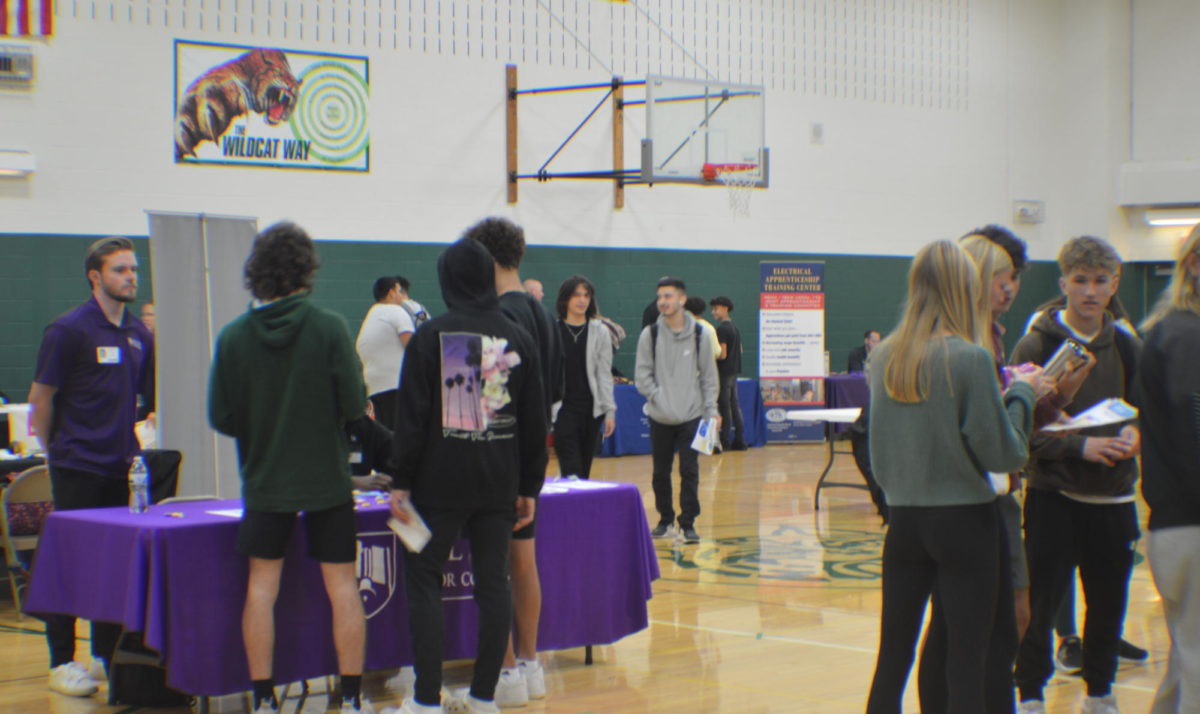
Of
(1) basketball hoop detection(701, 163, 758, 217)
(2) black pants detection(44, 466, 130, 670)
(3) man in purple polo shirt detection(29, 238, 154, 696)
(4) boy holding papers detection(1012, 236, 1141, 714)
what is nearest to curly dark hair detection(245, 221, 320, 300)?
(3) man in purple polo shirt detection(29, 238, 154, 696)

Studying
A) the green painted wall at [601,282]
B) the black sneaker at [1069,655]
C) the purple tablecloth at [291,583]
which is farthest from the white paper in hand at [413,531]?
the green painted wall at [601,282]

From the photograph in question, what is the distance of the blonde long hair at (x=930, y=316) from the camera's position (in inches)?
111

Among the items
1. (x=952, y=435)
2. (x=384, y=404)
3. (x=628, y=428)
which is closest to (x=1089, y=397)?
(x=952, y=435)

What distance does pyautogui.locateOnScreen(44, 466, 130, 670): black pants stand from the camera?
4.20m

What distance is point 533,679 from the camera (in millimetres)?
4199

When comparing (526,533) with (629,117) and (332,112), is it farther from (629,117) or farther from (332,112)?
(629,117)

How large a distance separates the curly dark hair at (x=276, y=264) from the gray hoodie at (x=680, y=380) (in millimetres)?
3596

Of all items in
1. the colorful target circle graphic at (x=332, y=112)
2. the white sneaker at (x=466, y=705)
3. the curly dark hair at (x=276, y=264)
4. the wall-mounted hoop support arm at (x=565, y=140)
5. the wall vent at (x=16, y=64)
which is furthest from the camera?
the wall-mounted hoop support arm at (x=565, y=140)

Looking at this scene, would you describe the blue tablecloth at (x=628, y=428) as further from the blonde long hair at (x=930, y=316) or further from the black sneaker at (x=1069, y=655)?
the blonde long hair at (x=930, y=316)

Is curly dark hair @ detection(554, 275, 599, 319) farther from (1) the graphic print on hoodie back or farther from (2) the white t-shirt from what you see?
(1) the graphic print on hoodie back

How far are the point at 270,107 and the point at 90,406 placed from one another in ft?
26.8

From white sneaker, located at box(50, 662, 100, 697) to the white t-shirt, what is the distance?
3068 mm

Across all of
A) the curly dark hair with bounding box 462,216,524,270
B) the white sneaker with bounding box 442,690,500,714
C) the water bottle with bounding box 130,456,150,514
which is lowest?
the white sneaker with bounding box 442,690,500,714

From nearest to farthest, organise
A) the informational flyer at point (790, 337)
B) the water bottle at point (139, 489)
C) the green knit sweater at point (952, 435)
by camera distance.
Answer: the green knit sweater at point (952, 435), the water bottle at point (139, 489), the informational flyer at point (790, 337)
